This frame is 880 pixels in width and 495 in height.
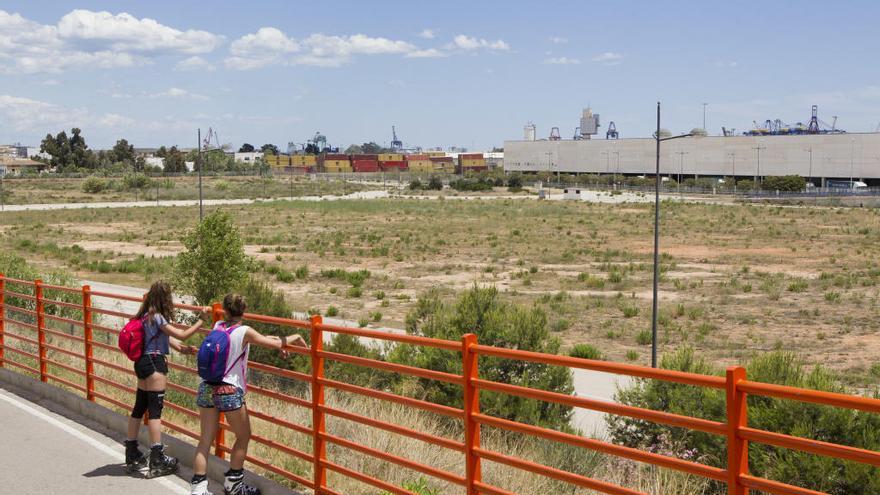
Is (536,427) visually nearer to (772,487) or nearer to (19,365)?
(772,487)

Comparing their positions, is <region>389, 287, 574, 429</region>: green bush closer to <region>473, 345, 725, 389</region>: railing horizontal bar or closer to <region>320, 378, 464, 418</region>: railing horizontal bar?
<region>320, 378, 464, 418</region>: railing horizontal bar

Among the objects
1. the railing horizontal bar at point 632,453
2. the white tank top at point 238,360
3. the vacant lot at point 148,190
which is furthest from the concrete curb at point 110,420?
the vacant lot at point 148,190

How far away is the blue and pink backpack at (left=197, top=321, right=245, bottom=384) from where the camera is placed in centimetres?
656

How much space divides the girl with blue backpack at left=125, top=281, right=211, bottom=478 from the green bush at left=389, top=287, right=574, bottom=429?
352 centimetres

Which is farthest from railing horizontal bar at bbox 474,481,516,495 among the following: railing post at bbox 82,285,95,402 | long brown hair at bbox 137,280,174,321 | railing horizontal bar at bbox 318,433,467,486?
railing post at bbox 82,285,95,402

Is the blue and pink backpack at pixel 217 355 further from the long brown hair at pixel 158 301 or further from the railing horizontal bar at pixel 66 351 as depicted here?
the railing horizontal bar at pixel 66 351

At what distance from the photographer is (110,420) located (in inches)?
378

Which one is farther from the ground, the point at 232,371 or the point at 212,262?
the point at 232,371

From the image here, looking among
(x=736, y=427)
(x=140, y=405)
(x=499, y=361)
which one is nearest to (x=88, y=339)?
(x=140, y=405)

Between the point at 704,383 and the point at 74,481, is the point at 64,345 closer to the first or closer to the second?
the point at 74,481

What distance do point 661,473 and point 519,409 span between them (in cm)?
440

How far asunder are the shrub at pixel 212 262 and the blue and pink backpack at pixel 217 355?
15988mm

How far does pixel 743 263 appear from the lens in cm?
4625

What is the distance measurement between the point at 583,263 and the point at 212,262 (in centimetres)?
2804
